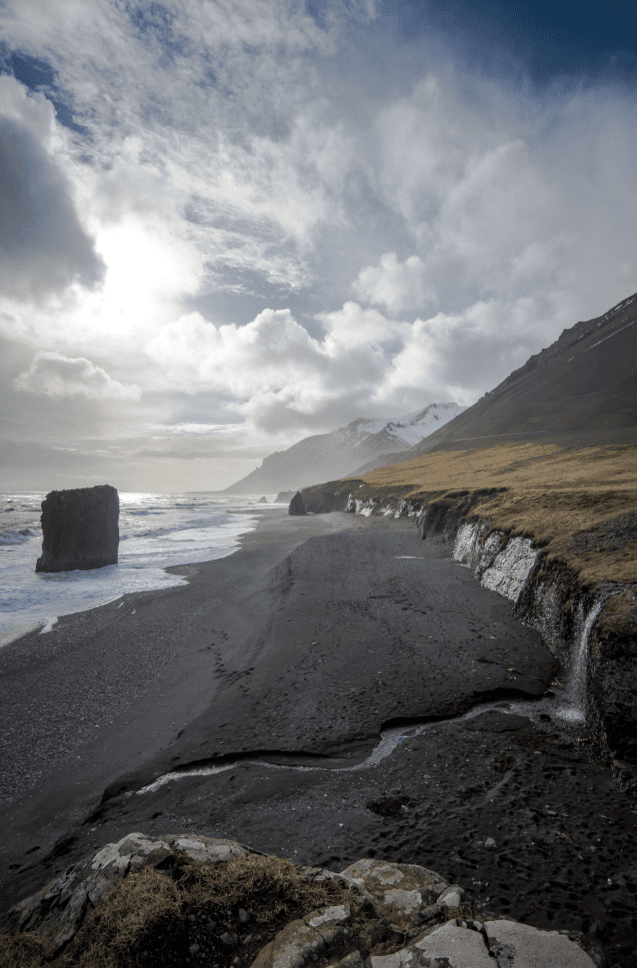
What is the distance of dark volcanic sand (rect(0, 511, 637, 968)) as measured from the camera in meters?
4.04

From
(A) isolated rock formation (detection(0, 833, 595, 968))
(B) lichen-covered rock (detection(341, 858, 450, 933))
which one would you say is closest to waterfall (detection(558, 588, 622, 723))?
(A) isolated rock formation (detection(0, 833, 595, 968))

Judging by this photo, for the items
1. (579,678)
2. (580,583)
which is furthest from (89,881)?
(580,583)

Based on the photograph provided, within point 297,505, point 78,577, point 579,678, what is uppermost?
point 297,505

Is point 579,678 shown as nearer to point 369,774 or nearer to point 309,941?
point 369,774

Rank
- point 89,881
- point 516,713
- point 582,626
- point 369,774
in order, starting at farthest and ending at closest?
point 582,626 → point 516,713 → point 369,774 → point 89,881

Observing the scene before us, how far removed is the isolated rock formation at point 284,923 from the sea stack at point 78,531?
21761 mm

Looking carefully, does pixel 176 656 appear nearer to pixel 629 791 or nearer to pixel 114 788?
pixel 114 788

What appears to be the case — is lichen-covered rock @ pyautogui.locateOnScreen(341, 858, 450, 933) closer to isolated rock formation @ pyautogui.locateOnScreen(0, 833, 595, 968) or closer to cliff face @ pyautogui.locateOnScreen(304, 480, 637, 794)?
isolated rock formation @ pyautogui.locateOnScreen(0, 833, 595, 968)

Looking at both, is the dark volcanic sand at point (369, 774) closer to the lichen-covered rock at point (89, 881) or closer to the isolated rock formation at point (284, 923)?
the isolated rock formation at point (284, 923)

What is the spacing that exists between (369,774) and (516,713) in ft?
10.1

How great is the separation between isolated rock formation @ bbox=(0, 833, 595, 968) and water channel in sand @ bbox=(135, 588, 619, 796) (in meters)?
2.46

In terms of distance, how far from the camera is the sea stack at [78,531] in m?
22.1

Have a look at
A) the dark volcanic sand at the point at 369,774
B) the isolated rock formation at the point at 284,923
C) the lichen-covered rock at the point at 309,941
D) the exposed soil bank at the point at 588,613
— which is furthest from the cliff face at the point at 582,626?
the lichen-covered rock at the point at 309,941

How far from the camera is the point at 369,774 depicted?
217 inches
